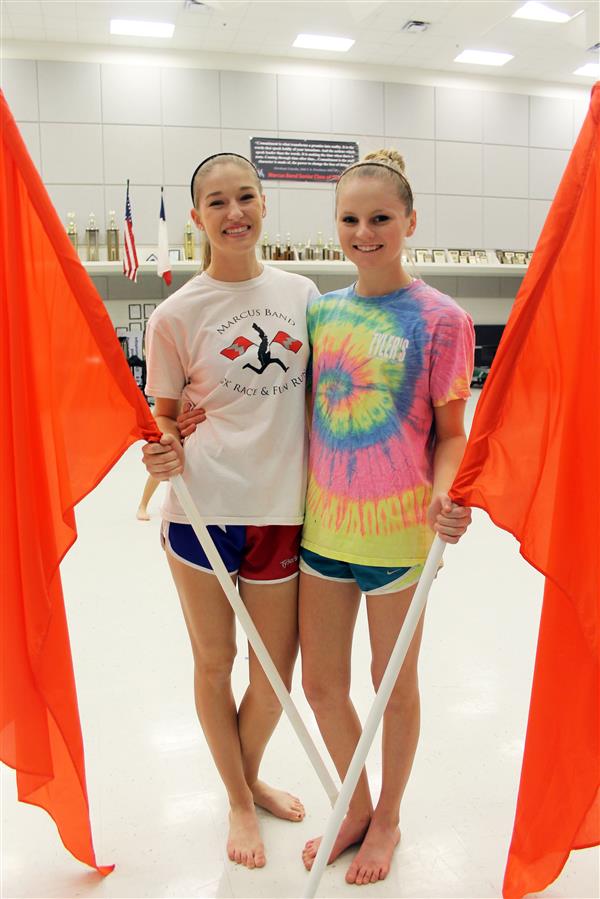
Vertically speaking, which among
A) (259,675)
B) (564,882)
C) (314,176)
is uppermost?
(314,176)

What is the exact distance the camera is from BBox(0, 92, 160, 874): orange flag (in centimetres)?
142

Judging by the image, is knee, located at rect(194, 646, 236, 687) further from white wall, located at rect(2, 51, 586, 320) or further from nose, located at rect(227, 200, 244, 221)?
white wall, located at rect(2, 51, 586, 320)

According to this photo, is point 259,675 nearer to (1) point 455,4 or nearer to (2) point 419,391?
(2) point 419,391

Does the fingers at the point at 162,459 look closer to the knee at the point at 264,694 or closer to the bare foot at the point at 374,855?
the knee at the point at 264,694

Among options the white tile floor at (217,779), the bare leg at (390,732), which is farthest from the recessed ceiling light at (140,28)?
the bare leg at (390,732)

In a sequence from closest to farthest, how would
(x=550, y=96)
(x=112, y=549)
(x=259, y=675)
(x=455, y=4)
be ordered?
(x=259, y=675) < (x=112, y=549) < (x=455, y=4) < (x=550, y=96)

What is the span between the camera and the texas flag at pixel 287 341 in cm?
164

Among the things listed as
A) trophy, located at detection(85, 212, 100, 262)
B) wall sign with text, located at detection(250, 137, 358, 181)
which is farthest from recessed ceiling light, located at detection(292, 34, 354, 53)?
trophy, located at detection(85, 212, 100, 262)

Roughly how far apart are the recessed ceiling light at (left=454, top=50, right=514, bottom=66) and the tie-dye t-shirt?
9018mm

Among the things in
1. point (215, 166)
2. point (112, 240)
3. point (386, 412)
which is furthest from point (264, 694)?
point (112, 240)

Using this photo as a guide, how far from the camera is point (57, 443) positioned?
4.92ft

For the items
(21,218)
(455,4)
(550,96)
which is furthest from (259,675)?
(550,96)

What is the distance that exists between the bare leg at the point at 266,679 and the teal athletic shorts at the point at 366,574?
9 cm

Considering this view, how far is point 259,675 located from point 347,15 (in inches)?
313
